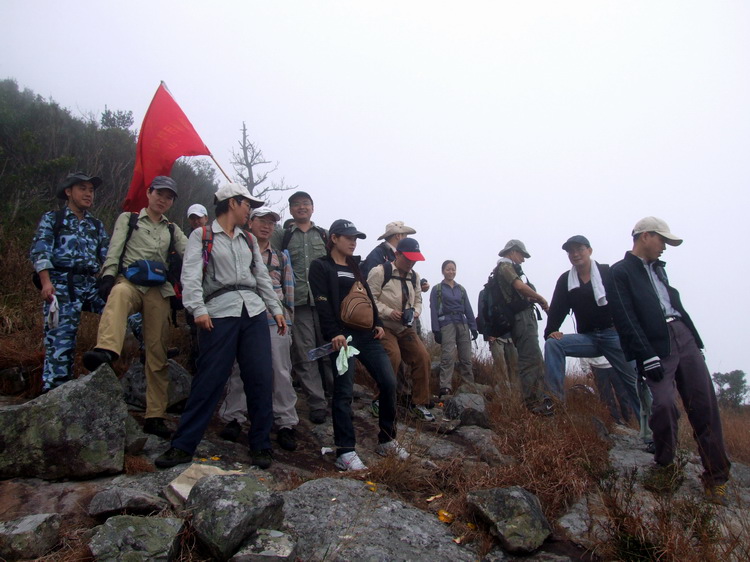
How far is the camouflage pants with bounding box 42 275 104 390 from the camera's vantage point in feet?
13.1

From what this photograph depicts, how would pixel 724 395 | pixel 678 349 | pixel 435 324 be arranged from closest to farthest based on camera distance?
pixel 678 349
pixel 435 324
pixel 724 395

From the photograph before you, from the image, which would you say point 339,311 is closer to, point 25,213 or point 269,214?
point 269,214

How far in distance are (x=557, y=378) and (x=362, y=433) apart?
206 cm

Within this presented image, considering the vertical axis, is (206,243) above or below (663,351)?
Answer: above

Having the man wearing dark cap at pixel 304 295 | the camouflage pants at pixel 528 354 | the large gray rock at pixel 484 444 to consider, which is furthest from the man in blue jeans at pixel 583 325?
the man wearing dark cap at pixel 304 295

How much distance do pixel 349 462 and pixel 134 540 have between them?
6.03 feet

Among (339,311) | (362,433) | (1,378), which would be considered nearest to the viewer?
(339,311)

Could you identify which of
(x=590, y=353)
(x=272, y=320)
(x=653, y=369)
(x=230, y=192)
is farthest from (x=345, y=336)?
(x=590, y=353)

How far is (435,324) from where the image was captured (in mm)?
7477

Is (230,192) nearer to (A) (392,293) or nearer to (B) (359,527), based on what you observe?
(A) (392,293)

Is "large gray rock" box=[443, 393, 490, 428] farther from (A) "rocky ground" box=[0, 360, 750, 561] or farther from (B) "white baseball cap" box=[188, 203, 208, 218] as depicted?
(B) "white baseball cap" box=[188, 203, 208, 218]

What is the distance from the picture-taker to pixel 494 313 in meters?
6.28

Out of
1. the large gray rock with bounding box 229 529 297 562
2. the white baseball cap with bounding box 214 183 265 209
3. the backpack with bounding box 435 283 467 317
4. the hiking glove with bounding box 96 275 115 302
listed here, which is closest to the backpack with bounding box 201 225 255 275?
the white baseball cap with bounding box 214 183 265 209

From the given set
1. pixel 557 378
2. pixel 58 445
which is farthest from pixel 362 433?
pixel 58 445
